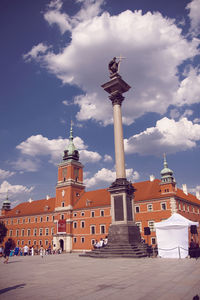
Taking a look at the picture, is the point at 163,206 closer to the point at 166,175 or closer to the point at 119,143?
the point at 166,175

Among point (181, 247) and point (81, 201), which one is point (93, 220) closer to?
point (81, 201)

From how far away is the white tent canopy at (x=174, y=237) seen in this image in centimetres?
1716

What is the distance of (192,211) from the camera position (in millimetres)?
48938

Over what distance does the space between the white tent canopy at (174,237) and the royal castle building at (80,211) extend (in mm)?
21581

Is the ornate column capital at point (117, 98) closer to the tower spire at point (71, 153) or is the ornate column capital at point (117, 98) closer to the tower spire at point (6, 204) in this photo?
the tower spire at point (71, 153)

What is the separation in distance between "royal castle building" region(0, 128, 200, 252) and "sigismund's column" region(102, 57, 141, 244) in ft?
66.4

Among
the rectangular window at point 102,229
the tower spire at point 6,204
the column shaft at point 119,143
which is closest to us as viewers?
the column shaft at point 119,143

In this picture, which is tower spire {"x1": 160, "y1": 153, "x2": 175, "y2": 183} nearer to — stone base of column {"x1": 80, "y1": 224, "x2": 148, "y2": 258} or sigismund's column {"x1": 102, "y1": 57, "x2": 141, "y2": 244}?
sigismund's column {"x1": 102, "y1": 57, "x2": 141, "y2": 244}

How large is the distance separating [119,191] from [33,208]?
5257 cm

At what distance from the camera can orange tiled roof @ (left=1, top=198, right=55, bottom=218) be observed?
62384 millimetres

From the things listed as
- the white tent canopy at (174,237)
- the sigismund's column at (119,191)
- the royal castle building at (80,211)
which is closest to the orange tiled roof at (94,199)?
the royal castle building at (80,211)

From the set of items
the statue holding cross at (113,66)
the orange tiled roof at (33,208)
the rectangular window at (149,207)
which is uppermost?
the statue holding cross at (113,66)

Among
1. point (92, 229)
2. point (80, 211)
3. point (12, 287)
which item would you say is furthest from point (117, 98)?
point (80, 211)

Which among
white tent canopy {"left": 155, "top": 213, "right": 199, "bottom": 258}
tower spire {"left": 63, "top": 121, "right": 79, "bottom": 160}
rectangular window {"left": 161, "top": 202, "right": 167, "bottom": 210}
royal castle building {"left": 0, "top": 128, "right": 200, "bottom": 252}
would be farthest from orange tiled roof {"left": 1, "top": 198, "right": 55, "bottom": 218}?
white tent canopy {"left": 155, "top": 213, "right": 199, "bottom": 258}
